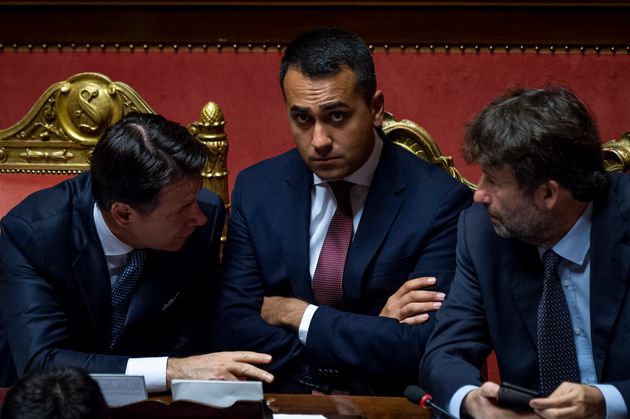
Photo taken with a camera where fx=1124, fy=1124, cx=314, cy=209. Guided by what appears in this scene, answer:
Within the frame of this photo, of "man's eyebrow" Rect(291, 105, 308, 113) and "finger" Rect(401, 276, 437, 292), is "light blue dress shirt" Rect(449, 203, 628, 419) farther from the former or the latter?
"man's eyebrow" Rect(291, 105, 308, 113)

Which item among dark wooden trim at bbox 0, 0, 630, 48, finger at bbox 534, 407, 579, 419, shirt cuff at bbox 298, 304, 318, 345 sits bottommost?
finger at bbox 534, 407, 579, 419

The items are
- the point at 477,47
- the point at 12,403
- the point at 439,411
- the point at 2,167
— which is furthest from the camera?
the point at 477,47

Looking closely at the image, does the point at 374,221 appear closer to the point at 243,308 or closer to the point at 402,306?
the point at 402,306

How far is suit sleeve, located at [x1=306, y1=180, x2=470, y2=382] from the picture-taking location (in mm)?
2512

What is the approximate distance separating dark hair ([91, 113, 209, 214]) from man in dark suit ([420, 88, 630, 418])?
64 cm

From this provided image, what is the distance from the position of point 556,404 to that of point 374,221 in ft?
2.79

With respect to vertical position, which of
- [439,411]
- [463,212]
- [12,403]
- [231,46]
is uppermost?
[231,46]

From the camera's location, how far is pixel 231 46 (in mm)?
3605

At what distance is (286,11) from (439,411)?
6.00ft

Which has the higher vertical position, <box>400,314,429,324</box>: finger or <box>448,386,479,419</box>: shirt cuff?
<box>400,314,429,324</box>: finger

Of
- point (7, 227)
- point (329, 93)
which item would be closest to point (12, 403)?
point (7, 227)

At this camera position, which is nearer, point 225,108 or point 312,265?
point 312,265

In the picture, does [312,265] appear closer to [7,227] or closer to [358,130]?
[358,130]

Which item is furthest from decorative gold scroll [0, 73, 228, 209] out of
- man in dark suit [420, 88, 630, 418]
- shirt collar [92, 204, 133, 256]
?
man in dark suit [420, 88, 630, 418]
